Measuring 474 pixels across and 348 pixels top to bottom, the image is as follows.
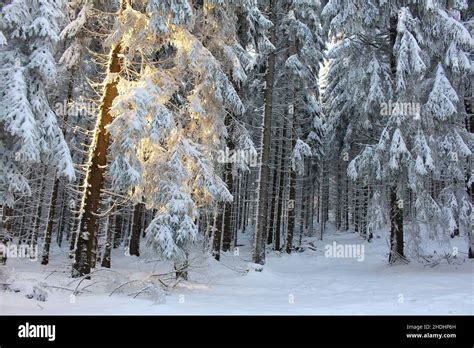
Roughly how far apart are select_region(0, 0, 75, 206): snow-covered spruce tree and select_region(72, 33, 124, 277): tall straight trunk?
2.01 feet

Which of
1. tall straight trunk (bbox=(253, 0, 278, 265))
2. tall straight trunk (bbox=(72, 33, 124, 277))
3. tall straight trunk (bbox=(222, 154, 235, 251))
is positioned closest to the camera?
tall straight trunk (bbox=(72, 33, 124, 277))

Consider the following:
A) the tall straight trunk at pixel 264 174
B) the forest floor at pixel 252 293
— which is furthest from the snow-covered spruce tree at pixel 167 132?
the tall straight trunk at pixel 264 174

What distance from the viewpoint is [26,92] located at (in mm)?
9562

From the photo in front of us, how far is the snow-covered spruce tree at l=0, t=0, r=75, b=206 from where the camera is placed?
9039 millimetres

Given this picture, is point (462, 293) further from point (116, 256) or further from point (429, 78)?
point (116, 256)

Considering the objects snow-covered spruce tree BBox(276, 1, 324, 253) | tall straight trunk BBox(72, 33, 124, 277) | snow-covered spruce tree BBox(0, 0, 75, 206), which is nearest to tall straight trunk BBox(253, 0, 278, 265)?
snow-covered spruce tree BBox(276, 1, 324, 253)

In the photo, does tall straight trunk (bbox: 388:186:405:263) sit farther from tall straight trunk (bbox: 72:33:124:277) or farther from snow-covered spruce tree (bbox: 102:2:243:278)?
tall straight trunk (bbox: 72:33:124:277)

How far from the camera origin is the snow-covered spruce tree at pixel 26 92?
9.04 m

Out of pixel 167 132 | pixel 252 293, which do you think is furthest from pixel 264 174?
pixel 167 132

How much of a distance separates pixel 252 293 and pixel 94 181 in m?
5.21

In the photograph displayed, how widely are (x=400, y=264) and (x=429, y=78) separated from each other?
6.92 meters

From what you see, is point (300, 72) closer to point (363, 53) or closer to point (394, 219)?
point (363, 53)

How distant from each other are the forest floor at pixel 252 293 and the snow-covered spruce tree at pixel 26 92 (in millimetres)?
2538
